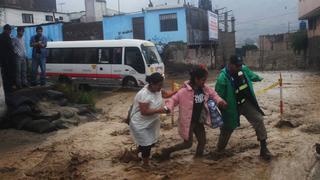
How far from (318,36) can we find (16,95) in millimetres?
29467

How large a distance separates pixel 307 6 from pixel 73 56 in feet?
80.5

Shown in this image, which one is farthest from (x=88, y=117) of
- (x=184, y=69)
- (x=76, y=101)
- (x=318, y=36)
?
(x=318, y=36)

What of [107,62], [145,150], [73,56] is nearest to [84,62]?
[73,56]

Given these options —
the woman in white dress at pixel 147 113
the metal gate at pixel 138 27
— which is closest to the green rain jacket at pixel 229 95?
the woman in white dress at pixel 147 113

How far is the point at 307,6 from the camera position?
38656mm

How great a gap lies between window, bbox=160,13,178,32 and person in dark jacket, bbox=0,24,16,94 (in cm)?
2380

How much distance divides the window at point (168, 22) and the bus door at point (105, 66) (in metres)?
15.9

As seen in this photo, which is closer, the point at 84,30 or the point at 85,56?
the point at 85,56

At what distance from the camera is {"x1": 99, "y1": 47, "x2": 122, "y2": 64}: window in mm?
20281

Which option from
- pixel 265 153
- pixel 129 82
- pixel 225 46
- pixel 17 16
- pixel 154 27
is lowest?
pixel 265 153

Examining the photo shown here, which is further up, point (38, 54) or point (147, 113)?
point (38, 54)

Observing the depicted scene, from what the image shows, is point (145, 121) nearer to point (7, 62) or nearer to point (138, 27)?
point (7, 62)

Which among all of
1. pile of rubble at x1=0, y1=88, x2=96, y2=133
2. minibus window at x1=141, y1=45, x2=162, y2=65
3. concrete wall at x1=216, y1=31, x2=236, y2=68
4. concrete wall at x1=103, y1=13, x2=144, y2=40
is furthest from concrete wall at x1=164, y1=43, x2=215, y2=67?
pile of rubble at x1=0, y1=88, x2=96, y2=133

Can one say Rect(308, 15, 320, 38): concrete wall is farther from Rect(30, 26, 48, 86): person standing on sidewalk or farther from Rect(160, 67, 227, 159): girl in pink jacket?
Rect(160, 67, 227, 159): girl in pink jacket
